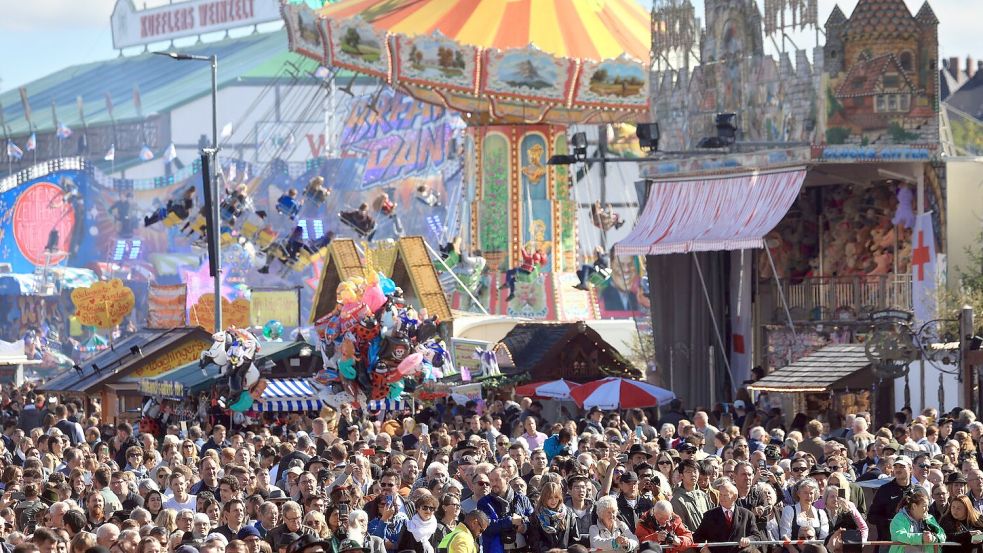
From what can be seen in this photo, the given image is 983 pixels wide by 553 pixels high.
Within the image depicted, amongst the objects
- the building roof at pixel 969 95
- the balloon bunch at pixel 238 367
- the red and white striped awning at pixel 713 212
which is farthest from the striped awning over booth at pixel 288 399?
the building roof at pixel 969 95

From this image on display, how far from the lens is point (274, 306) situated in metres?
39.1

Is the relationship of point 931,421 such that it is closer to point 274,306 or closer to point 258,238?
point 274,306

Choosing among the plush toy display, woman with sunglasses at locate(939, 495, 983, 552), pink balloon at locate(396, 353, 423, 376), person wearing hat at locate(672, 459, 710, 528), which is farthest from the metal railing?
woman with sunglasses at locate(939, 495, 983, 552)

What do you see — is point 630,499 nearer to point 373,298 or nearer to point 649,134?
point 649,134

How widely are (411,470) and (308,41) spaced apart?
88.4ft

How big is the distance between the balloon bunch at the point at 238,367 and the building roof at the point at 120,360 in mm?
5666

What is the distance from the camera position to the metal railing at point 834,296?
2984cm

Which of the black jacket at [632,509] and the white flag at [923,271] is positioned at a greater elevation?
the white flag at [923,271]

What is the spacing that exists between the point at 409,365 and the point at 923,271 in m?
7.91

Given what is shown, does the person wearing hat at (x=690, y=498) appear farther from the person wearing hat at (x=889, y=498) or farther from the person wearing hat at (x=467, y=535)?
the person wearing hat at (x=467, y=535)

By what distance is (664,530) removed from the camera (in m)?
12.2

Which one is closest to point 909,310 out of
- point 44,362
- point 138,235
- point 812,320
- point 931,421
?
point 812,320

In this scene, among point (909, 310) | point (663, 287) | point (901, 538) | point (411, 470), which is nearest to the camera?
point (901, 538)

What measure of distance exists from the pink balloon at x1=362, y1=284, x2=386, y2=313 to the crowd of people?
946cm
